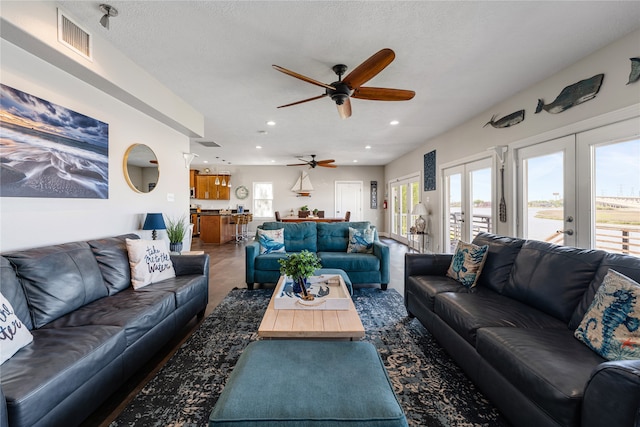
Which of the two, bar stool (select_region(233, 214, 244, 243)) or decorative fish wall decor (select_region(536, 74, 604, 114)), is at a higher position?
decorative fish wall decor (select_region(536, 74, 604, 114))

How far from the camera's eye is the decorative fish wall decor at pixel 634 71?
85.7 inches

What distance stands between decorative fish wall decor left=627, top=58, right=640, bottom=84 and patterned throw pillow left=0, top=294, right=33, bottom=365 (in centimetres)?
462

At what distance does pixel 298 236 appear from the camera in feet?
13.8

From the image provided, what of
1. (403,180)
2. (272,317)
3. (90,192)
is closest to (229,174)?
(403,180)

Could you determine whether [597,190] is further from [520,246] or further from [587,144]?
[520,246]

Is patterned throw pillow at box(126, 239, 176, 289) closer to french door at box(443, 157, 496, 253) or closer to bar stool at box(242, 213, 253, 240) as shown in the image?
french door at box(443, 157, 496, 253)

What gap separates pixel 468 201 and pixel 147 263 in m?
4.88

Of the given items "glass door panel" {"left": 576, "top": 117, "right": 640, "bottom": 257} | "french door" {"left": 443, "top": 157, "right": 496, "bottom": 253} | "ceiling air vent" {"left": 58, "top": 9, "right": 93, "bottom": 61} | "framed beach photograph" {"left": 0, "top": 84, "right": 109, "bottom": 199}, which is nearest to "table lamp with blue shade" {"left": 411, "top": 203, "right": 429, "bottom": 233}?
"french door" {"left": 443, "top": 157, "right": 496, "bottom": 253}

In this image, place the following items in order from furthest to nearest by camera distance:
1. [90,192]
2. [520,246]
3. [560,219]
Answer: [560,219], [90,192], [520,246]

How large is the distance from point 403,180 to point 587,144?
17.2 ft

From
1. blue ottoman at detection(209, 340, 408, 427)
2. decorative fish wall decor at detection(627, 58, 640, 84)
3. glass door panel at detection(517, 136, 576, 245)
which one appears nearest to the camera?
blue ottoman at detection(209, 340, 408, 427)

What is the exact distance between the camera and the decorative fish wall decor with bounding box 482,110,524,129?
342 centimetres

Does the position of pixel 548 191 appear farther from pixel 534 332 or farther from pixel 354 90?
pixel 354 90

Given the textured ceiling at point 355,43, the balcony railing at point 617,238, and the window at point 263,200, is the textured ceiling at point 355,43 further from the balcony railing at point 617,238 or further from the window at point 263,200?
the window at point 263,200
